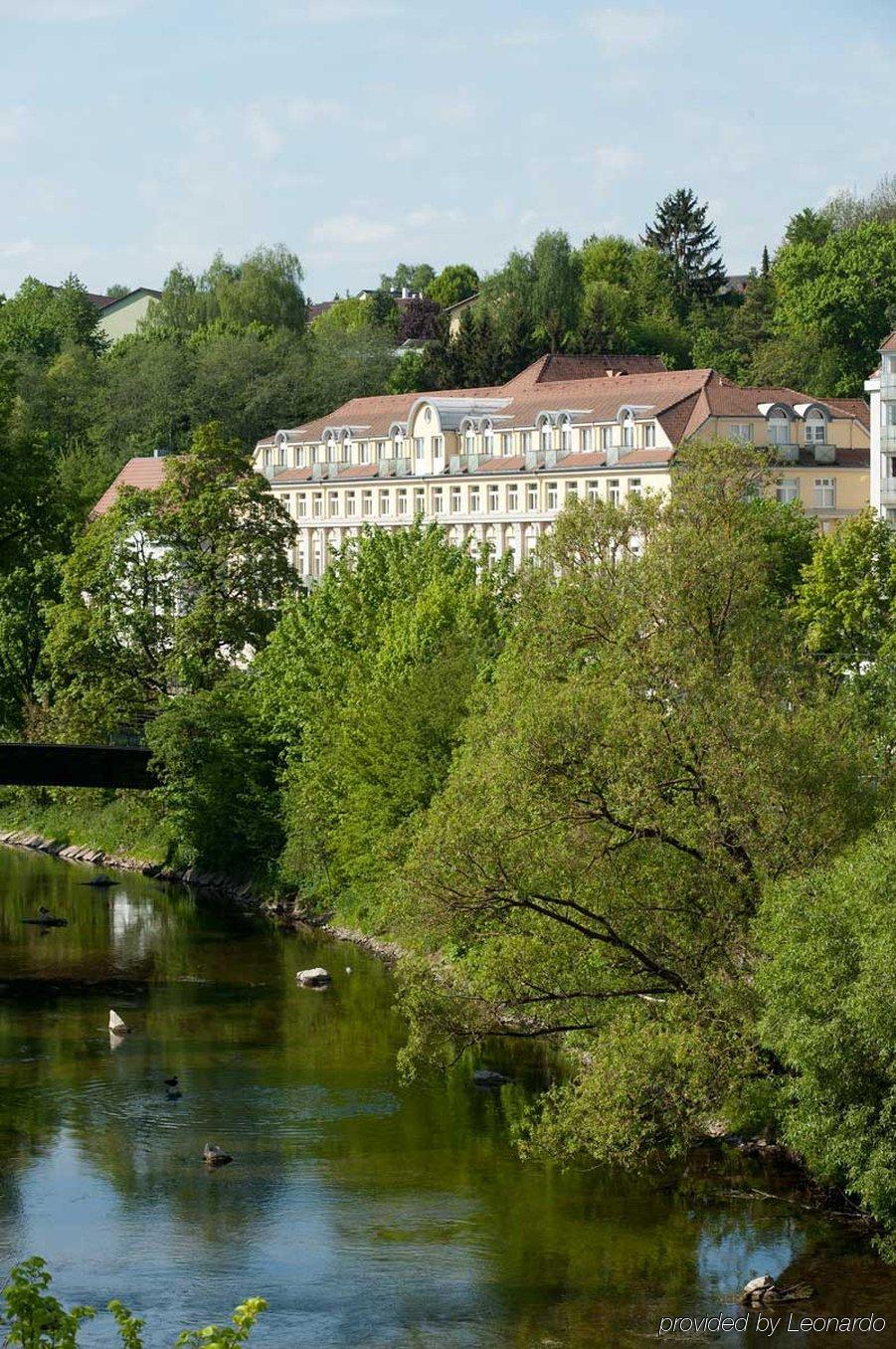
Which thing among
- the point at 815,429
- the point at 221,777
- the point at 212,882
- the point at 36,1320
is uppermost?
the point at 815,429

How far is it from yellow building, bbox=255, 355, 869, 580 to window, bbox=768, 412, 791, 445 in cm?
5

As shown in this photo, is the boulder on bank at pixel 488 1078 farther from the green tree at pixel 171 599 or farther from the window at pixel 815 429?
the window at pixel 815 429

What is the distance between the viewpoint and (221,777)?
53031 millimetres

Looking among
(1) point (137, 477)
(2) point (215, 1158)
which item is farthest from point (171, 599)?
(2) point (215, 1158)

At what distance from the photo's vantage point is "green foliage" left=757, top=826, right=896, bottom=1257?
24.7 meters

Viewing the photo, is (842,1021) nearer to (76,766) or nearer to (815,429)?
(76,766)

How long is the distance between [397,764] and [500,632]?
193 inches

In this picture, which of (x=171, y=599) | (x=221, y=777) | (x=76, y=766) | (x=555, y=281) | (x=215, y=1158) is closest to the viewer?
(x=215, y=1158)

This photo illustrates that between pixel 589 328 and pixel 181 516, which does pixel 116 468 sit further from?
pixel 181 516

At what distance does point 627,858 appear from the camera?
29.0m

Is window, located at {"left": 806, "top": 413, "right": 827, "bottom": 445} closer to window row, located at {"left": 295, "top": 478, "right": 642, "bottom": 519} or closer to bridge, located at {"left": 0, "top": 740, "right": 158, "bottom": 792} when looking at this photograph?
window row, located at {"left": 295, "top": 478, "right": 642, "bottom": 519}

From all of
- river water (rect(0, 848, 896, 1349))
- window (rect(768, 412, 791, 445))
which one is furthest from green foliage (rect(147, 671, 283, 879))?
window (rect(768, 412, 791, 445))

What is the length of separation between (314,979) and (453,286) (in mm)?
107263

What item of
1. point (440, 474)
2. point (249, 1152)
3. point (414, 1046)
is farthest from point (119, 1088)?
point (440, 474)
